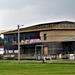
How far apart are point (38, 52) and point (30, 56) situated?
3.12 metres

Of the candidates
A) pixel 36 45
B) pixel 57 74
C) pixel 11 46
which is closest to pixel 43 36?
pixel 36 45

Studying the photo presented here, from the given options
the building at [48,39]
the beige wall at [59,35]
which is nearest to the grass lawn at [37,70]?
the building at [48,39]

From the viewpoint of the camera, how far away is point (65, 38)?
100688 millimetres

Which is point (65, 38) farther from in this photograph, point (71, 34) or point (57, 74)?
point (57, 74)

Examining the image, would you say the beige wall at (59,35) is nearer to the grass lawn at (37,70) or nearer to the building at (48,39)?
the building at (48,39)

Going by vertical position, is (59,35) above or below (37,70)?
above

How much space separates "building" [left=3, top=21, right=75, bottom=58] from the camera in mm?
99188

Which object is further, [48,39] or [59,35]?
[48,39]

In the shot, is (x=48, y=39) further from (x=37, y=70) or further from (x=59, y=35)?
(x=37, y=70)

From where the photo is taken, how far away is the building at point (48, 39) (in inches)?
3905

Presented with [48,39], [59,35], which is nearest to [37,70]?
[59,35]

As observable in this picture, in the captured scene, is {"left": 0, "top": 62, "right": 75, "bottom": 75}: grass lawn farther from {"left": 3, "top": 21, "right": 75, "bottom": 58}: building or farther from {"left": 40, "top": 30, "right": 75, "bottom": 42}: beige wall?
{"left": 40, "top": 30, "right": 75, "bottom": 42}: beige wall

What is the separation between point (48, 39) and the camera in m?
101

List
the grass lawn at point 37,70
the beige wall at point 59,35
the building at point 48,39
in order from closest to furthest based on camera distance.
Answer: the grass lawn at point 37,70
the building at point 48,39
the beige wall at point 59,35
